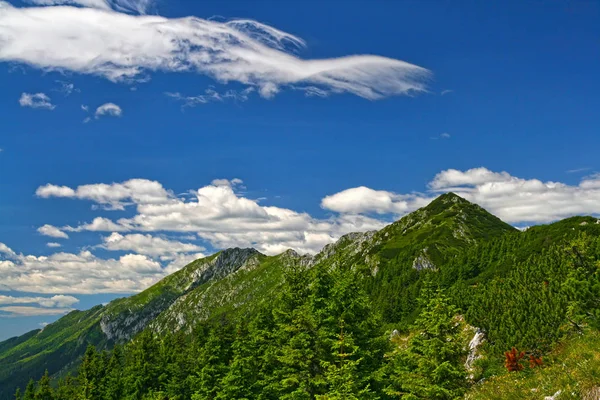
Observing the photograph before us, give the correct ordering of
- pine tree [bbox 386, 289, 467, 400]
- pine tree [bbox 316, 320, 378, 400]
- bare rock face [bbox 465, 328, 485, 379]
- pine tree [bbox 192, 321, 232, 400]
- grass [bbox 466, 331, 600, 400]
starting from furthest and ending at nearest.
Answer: bare rock face [bbox 465, 328, 485, 379]
pine tree [bbox 192, 321, 232, 400]
pine tree [bbox 386, 289, 467, 400]
pine tree [bbox 316, 320, 378, 400]
grass [bbox 466, 331, 600, 400]

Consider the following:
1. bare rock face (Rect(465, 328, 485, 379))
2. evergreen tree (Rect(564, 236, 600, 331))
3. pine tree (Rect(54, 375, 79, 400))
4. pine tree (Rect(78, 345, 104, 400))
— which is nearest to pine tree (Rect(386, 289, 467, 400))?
evergreen tree (Rect(564, 236, 600, 331))

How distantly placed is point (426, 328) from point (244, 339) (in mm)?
22679

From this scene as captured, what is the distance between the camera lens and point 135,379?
62.1 meters

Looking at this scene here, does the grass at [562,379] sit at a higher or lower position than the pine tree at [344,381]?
higher

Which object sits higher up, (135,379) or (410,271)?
(410,271)

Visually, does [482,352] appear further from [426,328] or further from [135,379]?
[135,379]

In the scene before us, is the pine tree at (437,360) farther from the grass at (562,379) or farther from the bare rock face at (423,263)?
the bare rock face at (423,263)

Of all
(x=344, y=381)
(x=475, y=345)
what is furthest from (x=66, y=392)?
(x=475, y=345)

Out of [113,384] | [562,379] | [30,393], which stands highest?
[562,379]

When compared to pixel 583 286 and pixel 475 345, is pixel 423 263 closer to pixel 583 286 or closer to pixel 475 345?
pixel 475 345

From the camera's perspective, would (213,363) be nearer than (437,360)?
No

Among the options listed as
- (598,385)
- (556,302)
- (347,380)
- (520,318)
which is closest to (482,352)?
(520,318)

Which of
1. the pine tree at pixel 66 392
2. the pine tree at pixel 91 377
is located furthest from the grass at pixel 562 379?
the pine tree at pixel 66 392

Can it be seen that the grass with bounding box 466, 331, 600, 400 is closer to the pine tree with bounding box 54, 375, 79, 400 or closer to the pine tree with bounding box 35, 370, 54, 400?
the pine tree with bounding box 54, 375, 79, 400
